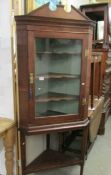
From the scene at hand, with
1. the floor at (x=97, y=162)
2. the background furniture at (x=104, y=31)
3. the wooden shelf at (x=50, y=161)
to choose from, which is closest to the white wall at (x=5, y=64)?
the wooden shelf at (x=50, y=161)

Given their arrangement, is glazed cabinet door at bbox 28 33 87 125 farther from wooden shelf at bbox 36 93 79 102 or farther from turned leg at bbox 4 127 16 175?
turned leg at bbox 4 127 16 175

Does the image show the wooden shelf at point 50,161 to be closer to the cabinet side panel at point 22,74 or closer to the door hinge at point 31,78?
the cabinet side panel at point 22,74

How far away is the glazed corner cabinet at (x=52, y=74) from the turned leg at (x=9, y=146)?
0.09 metres

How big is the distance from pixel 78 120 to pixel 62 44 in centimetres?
80

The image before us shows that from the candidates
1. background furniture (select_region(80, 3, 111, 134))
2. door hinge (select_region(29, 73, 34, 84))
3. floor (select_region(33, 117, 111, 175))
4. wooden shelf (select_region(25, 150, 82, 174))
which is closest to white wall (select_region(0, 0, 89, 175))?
door hinge (select_region(29, 73, 34, 84))

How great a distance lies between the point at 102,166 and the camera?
270 cm

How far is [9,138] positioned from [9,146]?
0.08 meters

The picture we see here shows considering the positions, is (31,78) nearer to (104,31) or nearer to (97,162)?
(97,162)

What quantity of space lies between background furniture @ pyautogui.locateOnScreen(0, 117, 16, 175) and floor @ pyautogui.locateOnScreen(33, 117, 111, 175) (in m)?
0.62

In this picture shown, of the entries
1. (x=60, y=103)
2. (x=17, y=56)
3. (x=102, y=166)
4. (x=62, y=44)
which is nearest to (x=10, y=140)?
(x=60, y=103)

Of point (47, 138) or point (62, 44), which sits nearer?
point (62, 44)

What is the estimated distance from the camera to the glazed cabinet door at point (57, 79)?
6.37 ft

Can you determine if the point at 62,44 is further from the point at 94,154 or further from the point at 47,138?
the point at 94,154

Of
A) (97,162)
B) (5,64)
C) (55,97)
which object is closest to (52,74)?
(55,97)
